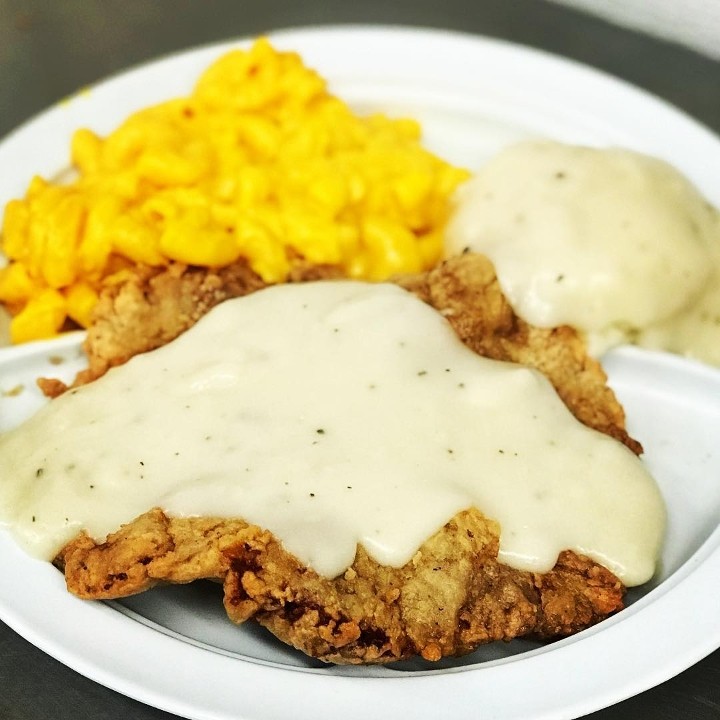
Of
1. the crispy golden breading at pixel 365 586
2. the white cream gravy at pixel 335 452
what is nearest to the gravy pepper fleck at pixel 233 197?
the white cream gravy at pixel 335 452

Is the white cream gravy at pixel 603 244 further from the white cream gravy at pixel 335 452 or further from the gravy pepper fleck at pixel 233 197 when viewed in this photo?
the white cream gravy at pixel 335 452

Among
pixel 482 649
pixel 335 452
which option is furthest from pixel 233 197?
pixel 482 649

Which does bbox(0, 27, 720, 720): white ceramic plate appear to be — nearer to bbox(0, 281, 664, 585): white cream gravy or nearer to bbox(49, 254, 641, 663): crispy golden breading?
bbox(49, 254, 641, 663): crispy golden breading

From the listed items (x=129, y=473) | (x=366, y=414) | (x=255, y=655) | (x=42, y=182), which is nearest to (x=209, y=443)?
(x=129, y=473)

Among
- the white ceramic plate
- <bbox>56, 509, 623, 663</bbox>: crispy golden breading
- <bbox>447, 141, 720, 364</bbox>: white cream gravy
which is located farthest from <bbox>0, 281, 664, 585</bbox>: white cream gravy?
<bbox>447, 141, 720, 364</bbox>: white cream gravy

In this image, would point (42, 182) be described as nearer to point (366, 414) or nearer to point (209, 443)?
point (209, 443)

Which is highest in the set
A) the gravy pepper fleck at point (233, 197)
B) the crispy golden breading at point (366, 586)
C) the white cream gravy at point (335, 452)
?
the gravy pepper fleck at point (233, 197)

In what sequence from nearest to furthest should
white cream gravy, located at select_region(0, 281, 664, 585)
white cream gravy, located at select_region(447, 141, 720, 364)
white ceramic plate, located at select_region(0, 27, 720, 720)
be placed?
1. white ceramic plate, located at select_region(0, 27, 720, 720)
2. white cream gravy, located at select_region(0, 281, 664, 585)
3. white cream gravy, located at select_region(447, 141, 720, 364)
